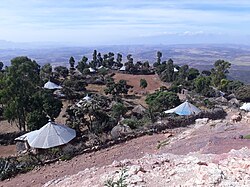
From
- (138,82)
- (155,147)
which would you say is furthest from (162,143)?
(138,82)

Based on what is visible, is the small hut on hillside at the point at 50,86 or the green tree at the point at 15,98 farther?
the small hut on hillside at the point at 50,86

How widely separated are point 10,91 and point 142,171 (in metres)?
14.9

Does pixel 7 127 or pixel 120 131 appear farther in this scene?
pixel 7 127

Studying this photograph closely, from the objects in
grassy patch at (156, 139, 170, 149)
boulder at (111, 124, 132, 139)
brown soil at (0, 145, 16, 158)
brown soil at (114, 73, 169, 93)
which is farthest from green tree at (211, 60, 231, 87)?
brown soil at (0, 145, 16, 158)

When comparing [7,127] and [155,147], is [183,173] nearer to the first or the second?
[155,147]

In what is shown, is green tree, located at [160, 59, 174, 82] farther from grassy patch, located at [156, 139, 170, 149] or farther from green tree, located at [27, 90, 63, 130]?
grassy patch, located at [156, 139, 170, 149]

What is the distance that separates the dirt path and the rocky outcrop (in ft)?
4.88

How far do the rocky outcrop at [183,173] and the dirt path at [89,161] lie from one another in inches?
58.6

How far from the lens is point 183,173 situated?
9789 millimetres

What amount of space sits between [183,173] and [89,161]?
6.19m

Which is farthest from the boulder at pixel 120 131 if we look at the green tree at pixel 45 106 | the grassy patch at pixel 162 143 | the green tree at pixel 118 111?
the green tree at pixel 45 106

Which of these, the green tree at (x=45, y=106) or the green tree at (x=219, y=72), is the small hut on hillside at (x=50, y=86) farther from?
the green tree at (x=219, y=72)

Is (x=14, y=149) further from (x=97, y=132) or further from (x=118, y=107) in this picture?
(x=118, y=107)

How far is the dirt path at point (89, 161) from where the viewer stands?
13.5 m
